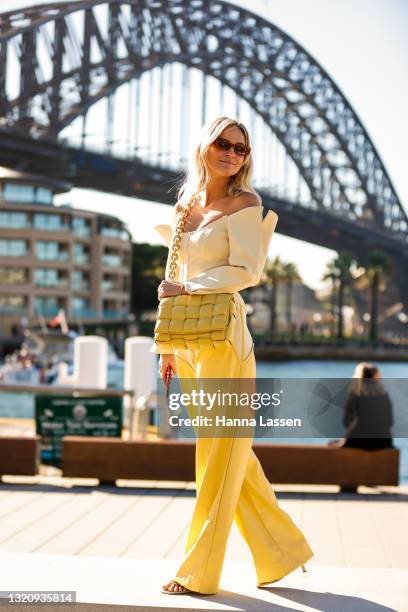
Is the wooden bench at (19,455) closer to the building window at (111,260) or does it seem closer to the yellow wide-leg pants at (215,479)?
the yellow wide-leg pants at (215,479)

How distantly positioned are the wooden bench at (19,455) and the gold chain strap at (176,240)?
3.95 metres

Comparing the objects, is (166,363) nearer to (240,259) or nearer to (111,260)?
(240,259)

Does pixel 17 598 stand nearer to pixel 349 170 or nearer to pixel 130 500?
pixel 130 500

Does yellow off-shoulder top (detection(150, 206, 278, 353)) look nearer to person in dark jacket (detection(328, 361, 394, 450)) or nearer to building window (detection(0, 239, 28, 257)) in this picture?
person in dark jacket (detection(328, 361, 394, 450))

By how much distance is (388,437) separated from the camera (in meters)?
6.98

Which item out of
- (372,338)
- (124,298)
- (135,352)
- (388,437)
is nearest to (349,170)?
(372,338)

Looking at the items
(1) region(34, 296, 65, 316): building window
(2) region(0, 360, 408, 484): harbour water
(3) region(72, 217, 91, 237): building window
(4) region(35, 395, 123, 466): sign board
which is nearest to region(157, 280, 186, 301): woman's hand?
(4) region(35, 395, 123, 466): sign board

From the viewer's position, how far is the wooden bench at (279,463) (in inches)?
268

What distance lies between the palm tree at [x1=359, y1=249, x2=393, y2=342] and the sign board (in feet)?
200

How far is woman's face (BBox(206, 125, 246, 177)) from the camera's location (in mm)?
3404

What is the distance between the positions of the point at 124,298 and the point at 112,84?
21568mm

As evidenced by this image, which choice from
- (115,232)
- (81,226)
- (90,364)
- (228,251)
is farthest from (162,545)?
(115,232)

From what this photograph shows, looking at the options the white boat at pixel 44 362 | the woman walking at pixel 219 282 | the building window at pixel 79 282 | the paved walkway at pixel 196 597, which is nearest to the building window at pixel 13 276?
the building window at pixel 79 282

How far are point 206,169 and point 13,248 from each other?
61.7 metres
